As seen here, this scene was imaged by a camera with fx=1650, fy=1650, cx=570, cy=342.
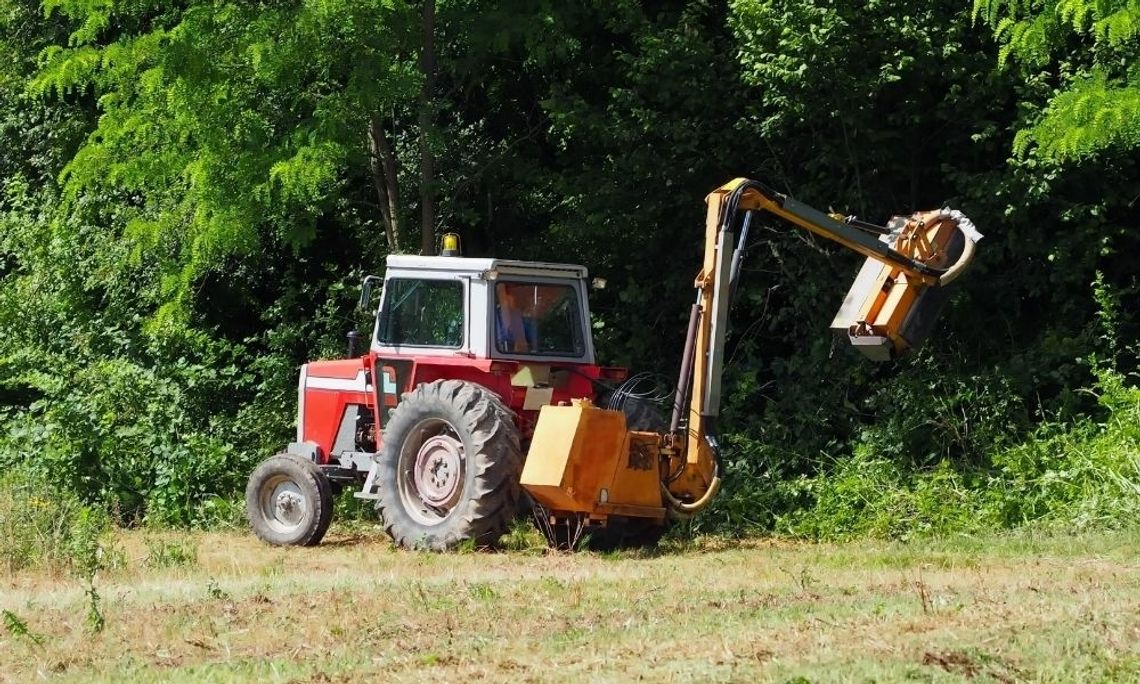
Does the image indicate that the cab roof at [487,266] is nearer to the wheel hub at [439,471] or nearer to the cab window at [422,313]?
the cab window at [422,313]

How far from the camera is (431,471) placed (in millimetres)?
12633

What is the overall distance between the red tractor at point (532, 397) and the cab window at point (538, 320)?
13 mm

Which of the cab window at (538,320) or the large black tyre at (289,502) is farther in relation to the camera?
the large black tyre at (289,502)

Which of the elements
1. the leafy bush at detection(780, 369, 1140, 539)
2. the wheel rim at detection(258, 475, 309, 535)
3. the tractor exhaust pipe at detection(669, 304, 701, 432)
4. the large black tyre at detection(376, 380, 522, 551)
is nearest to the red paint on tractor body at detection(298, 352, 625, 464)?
the large black tyre at detection(376, 380, 522, 551)

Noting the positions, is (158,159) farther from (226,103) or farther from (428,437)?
(428,437)

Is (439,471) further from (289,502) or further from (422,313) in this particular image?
(289,502)

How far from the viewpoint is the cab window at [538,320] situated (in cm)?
1284

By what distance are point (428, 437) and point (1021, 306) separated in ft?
19.8

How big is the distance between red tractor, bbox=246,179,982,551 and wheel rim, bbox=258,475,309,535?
12 mm

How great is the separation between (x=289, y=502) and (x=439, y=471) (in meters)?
1.95

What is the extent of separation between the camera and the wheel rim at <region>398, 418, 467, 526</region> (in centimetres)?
1246

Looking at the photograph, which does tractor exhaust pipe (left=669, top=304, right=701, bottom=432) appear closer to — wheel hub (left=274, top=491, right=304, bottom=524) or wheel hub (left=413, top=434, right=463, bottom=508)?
wheel hub (left=413, top=434, right=463, bottom=508)

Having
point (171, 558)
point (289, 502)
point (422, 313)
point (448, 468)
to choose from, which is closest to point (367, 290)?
point (422, 313)

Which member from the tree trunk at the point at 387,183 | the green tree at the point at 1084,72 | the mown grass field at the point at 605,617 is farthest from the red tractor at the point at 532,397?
the tree trunk at the point at 387,183
